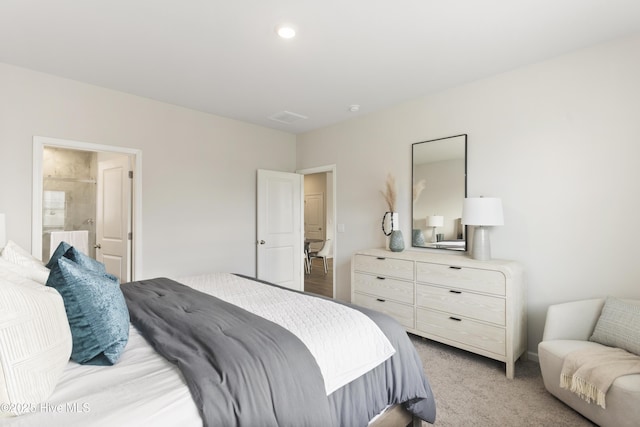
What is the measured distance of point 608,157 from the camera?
237cm

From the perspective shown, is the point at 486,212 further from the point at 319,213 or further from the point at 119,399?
the point at 319,213

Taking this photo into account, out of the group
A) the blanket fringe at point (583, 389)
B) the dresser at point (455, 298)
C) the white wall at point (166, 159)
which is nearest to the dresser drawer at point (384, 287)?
the dresser at point (455, 298)

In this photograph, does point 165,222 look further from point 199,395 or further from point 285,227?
point 199,395

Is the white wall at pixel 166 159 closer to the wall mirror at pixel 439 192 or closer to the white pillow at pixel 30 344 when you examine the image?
the wall mirror at pixel 439 192

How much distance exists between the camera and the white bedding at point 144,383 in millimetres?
891

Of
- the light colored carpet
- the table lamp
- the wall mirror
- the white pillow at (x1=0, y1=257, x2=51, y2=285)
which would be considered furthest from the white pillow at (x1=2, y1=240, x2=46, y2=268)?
the wall mirror

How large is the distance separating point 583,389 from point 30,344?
263 centimetres

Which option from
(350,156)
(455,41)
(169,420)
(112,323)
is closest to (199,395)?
(169,420)

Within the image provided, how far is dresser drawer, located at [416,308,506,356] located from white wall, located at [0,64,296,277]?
2.47 meters

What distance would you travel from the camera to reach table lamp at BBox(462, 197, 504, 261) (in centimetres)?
266

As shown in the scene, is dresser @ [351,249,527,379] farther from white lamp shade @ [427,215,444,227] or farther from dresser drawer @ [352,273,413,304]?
→ white lamp shade @ [427,215,444,227]

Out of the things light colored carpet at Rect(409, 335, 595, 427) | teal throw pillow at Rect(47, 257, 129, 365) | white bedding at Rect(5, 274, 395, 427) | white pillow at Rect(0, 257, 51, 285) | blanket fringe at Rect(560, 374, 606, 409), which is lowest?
light colored carpet at Rect(409, 335, 595, 427)

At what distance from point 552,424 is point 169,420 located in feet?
7.25

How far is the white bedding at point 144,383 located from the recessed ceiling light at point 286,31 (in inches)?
75.0
